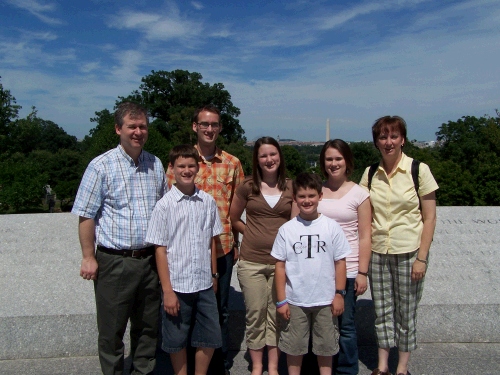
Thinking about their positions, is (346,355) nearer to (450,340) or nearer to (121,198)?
(450,340)

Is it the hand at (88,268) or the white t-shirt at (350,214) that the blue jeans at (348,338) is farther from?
the hand at (88,268)

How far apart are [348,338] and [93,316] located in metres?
2.01

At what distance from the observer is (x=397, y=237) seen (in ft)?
10.0

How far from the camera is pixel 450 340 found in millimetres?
3859

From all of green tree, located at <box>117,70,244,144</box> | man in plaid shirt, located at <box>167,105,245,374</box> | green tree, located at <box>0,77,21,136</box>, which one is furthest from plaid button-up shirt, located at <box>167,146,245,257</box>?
green tree, located at <box>117,70,244,144</box>

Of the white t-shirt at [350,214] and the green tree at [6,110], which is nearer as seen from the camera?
the white t-shirt at [350,214]

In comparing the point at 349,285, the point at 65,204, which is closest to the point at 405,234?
the point at 349,285

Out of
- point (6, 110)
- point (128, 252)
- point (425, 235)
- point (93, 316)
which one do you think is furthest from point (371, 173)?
point (6, 110)

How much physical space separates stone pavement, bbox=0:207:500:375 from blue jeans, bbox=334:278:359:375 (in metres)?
0.30

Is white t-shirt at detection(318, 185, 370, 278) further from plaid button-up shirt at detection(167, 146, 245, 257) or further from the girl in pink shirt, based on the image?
plaid button-up shirt at detection(167, 146, 245, 257)

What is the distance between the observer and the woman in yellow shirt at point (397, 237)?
303 cm

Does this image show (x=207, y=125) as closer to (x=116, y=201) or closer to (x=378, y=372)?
(x=116, y=201)

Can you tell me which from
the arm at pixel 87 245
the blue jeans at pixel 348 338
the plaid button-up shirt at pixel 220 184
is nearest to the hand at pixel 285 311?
the blue jeans at pixel 348 338

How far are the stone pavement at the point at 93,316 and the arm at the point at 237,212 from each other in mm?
839
